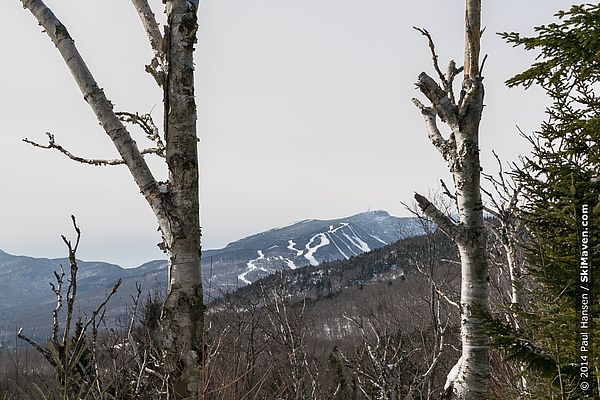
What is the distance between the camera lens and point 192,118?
3033mm

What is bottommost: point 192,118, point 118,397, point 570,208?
point 118,397

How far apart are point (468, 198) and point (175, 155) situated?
2107 millimetres

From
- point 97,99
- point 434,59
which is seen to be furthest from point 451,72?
point 97,99

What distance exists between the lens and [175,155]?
297 cm

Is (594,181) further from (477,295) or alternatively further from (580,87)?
(477,295)

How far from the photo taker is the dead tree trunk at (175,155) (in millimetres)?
2799

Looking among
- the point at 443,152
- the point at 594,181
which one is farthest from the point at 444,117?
the point at 594,181

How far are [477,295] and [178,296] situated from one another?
210 cm

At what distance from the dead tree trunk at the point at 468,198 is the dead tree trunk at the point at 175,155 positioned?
1.74 meters

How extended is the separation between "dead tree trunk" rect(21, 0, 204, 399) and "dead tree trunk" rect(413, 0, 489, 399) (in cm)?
174

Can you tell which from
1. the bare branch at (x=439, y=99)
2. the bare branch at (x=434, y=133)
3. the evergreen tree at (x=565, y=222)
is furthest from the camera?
the bare branch at (x=434, y=133)

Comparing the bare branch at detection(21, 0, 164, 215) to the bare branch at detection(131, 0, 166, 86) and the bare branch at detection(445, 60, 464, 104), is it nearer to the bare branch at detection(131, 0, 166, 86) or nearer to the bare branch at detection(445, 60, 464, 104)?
the bare branch at detection(131, 0, 166, 86)

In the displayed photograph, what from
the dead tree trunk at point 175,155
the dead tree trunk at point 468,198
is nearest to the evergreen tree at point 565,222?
the dead tree trunk at point 468,198

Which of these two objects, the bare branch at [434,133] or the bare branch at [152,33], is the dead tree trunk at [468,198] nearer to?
the bare branch at [434,133]
